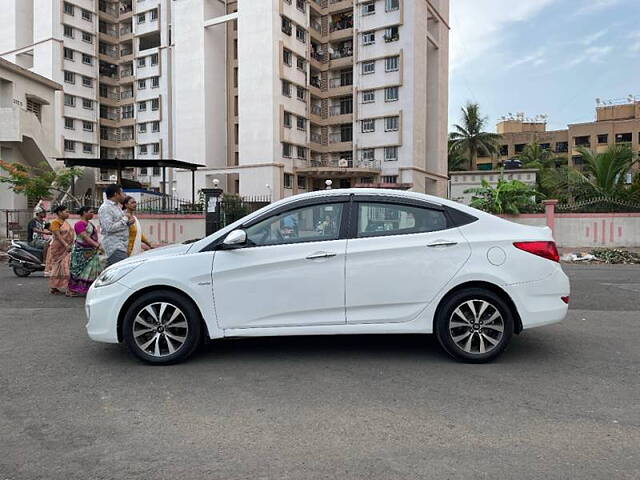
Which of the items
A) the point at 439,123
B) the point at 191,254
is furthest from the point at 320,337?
the point at 439,123

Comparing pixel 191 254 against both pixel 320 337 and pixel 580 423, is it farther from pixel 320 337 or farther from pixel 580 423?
pixel 580 423

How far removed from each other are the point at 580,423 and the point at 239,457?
2371 mm

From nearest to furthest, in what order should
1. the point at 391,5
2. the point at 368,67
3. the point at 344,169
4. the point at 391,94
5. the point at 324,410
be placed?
the point at 324,410 → the point at 344,169 → the point at 391,5 → the point at 391,94 → the point at 368,67

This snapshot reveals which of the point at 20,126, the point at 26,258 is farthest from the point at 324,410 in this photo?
the point at 20,126

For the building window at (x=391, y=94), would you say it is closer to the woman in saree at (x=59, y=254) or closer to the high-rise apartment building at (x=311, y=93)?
the high-rise apartment building at (x=311, y=93)

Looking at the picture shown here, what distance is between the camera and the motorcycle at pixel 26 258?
1235cm

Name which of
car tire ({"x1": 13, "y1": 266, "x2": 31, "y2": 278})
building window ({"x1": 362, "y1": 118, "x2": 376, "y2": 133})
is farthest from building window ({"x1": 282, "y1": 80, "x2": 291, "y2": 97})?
car tire ({"x1": 13, "y1": 266, "x2": 31, "y2": 278})

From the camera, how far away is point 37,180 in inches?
886

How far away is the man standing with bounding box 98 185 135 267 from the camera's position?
7.22m

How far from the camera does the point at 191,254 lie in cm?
498

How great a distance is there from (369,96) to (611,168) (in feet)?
87.1

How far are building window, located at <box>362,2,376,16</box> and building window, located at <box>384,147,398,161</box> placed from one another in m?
11.3

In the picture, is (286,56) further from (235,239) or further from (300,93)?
(235,239)

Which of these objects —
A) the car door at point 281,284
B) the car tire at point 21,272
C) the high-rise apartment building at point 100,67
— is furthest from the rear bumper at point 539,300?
the high-rise apartment building at point 100,67
